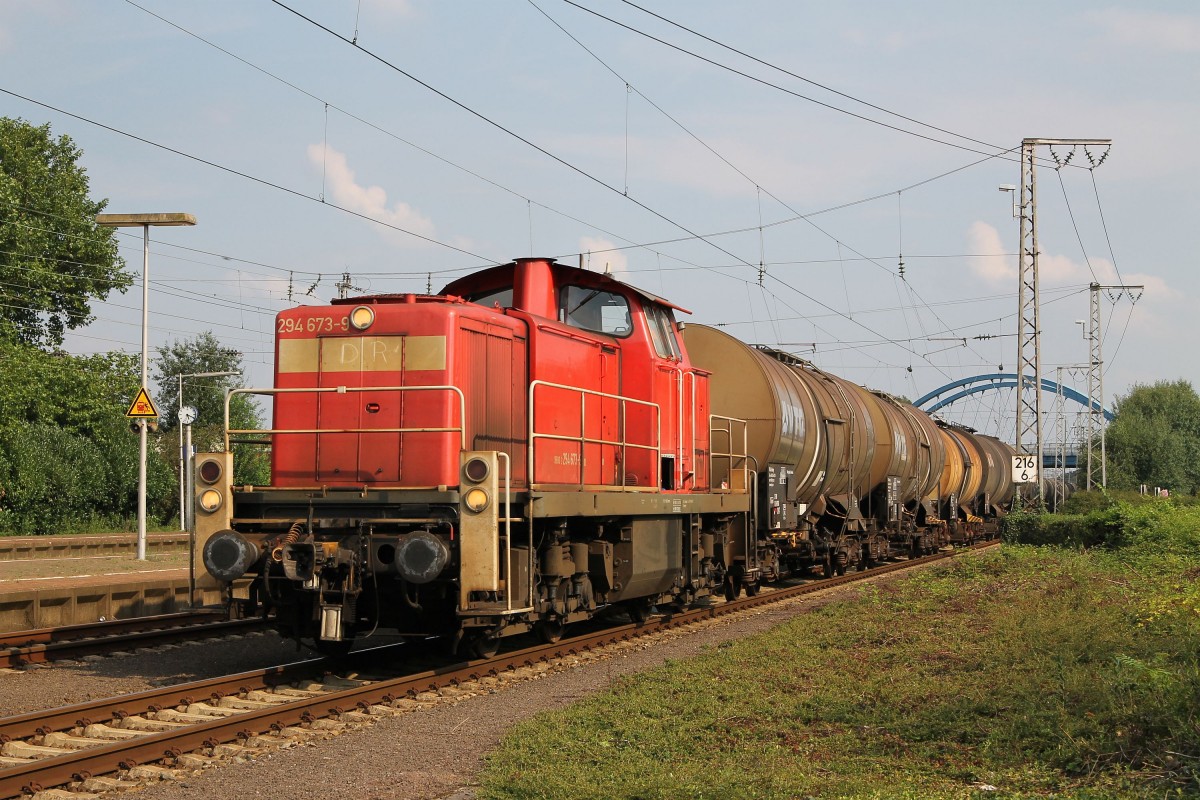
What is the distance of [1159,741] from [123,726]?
22.5 feet

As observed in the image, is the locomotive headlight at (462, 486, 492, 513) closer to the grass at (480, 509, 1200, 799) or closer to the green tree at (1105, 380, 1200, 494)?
the grass at (480, 509, 1200, 799)

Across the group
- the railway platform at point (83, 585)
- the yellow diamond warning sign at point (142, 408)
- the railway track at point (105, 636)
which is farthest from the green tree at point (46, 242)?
the railway track at point (105, 636)

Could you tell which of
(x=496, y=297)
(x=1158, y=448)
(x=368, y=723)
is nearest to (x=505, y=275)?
(x=496, y=297)

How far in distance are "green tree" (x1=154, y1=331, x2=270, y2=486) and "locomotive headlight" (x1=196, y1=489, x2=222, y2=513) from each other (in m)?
26.8

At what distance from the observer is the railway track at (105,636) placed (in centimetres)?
1089

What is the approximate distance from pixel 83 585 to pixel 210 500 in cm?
699

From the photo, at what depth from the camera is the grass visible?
628 centimetres

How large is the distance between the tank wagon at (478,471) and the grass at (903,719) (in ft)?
5.14

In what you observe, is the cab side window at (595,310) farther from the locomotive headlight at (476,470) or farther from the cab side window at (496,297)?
the locomotive headlight at (476,470)

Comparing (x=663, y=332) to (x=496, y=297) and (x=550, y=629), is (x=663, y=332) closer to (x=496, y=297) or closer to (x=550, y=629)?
(x=496, y=297)

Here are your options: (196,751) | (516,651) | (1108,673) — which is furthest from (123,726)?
(1108,673)

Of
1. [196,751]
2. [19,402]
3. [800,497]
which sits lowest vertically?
[196,751]

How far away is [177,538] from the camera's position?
100ft

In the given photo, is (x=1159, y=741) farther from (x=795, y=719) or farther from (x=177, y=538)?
(x=177, y=538)
